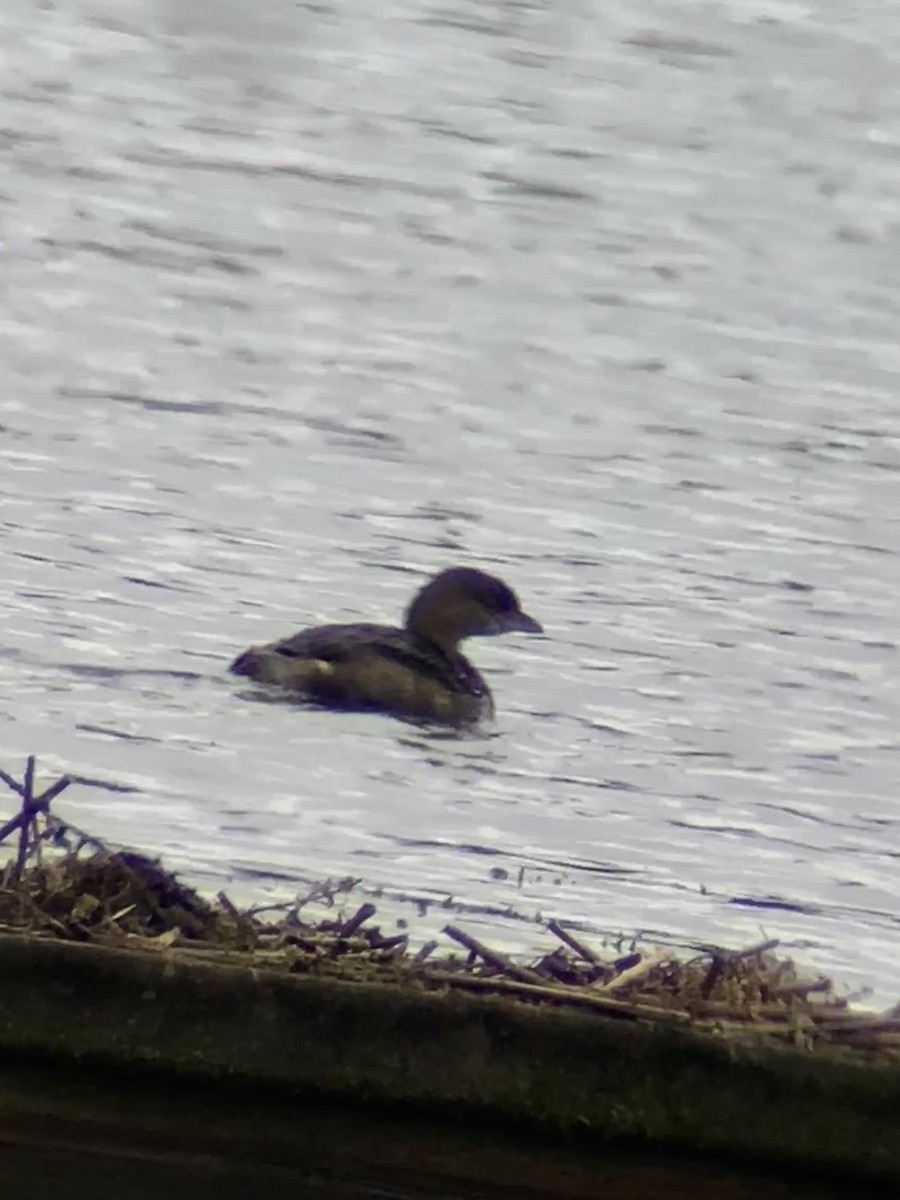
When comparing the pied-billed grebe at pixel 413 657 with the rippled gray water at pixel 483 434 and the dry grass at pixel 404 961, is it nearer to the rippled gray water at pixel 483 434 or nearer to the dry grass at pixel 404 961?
the rippled gray water at pixel 483 434

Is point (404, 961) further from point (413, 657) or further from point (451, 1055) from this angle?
point (413, 657)

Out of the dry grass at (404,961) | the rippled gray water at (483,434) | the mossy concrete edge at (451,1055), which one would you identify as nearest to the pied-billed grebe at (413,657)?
the rippled gray water at (483,434)

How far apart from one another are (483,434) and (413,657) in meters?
2.26

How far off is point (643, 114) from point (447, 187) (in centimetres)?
116

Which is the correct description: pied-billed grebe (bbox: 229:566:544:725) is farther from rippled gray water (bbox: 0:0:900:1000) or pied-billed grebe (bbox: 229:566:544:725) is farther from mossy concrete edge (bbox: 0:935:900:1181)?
mossy concrete edge (bbox: 0:935:900:1181)

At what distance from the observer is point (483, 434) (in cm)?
994

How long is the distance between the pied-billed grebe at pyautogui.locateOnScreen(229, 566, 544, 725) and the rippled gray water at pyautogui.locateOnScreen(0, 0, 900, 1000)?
4.4 inches

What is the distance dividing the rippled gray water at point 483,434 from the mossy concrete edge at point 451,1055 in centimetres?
308

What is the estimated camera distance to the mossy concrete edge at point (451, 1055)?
1.86m

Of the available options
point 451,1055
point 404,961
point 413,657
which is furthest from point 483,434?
point 451,1055

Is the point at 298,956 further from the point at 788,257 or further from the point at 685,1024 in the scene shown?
the point at 788,257

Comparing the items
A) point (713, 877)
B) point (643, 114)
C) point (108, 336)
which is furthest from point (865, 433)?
point (713, 877)

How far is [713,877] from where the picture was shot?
19.2 feet

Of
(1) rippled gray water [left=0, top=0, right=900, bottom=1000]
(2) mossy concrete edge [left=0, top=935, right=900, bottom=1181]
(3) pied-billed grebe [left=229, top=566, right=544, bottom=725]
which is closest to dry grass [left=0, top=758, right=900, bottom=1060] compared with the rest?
(2) mossy concrete edge [left=0, top=935, right=900, bottom=1181]
